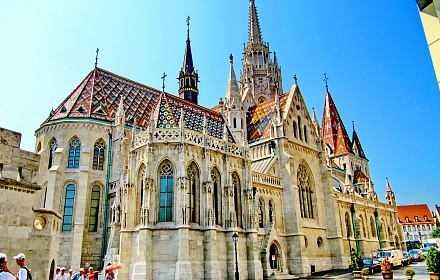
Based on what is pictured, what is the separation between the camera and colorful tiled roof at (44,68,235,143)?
2541cm

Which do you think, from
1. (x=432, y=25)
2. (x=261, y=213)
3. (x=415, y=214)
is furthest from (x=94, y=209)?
(x=415, y=214)

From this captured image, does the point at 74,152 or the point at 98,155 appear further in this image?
the point at 98,155

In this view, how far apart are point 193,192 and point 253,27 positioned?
143ft

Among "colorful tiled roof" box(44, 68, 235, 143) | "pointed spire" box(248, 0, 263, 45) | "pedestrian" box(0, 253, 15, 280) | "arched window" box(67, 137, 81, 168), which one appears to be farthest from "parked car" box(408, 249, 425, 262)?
"pedestrian" box(0, 253, 15, 280)

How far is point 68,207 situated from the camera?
2356cm

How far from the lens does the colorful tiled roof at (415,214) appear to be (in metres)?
76.1

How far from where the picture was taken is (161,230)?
1814 cm

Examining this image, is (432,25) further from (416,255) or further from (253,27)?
(253,27)

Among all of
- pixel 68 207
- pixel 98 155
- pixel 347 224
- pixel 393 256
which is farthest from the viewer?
pixel 347 224

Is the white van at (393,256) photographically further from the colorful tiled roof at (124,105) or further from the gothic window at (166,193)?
the gothic window at (166,193)

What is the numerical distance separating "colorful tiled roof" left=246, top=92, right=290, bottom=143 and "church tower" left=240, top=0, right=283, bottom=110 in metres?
17.1

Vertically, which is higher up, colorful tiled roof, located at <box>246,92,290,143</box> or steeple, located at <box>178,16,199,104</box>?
steeple, located at <box>178,16,199,104</box>

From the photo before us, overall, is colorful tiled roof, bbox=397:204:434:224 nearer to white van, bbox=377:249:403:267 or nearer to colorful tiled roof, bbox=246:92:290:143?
white van, bbox=377:249:403:267

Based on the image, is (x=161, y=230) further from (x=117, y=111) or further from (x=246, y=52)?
(x=246, y=52)
